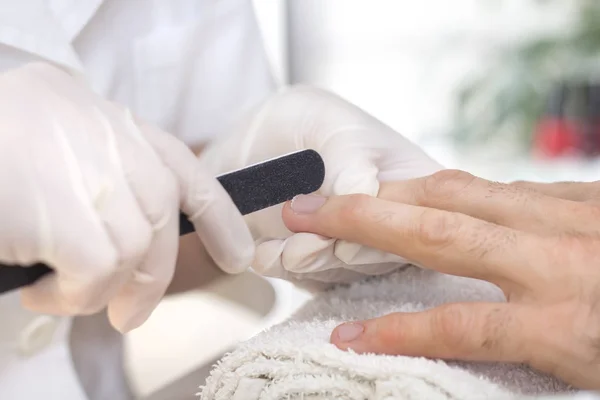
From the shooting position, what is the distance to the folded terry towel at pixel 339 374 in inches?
13.8

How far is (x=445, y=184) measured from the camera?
463mm

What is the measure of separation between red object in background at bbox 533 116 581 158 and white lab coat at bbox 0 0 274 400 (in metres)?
0.75

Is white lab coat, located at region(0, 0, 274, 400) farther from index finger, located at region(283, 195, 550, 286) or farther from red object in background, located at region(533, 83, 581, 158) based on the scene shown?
red object in background, located at region(533, 83, 581, 158)

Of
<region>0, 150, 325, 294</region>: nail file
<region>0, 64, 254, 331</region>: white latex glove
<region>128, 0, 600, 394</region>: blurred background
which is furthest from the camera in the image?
<region>128, 0, 600, 394</region>: blurred background

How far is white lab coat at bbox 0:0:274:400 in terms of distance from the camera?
1.69 ft

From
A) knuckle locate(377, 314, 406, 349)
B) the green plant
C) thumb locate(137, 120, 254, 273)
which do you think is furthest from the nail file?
the green plant

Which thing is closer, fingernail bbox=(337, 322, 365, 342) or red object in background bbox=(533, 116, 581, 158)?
fingernail bbox=(337, 322, 365, 342)

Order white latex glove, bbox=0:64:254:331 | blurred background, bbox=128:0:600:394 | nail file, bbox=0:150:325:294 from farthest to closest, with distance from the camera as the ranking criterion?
blurred background, bbox=128:0:600:394 < nail file, bbox=0:150:325:294 < white latex glove, bbox=0:64:254:331

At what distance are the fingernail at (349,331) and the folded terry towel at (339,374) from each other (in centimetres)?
1

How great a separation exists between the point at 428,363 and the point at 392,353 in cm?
3

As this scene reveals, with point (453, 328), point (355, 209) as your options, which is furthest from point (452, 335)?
point (355, 209)

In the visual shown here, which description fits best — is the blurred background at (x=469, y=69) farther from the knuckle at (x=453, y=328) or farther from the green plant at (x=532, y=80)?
the knuckle at (x=453, y=328)

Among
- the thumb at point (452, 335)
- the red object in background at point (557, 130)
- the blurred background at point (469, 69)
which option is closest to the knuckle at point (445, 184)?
the thumb at point (452, 335)

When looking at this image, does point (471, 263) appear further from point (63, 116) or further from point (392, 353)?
point (63, 116)
